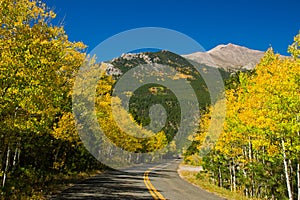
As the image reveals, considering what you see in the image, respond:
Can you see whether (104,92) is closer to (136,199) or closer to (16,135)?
(16,135)

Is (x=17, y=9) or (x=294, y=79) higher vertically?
(x=17, y=9)

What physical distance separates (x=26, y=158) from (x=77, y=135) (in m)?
4.34

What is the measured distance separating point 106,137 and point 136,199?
19.4 meters

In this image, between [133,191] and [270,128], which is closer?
[270,128]

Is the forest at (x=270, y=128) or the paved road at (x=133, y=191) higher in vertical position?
the forest at (x=270, y=128)

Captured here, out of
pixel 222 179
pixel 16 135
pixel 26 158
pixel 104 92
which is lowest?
pixel 222 179

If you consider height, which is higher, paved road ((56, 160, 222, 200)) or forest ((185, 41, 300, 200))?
forest ((185, 41, 300, 200))

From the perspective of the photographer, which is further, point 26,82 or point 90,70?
point 90,70

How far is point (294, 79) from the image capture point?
13258 mm

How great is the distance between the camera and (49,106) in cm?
1445

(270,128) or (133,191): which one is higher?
(270,128)

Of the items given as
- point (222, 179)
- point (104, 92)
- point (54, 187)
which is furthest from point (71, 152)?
point (222, 179)

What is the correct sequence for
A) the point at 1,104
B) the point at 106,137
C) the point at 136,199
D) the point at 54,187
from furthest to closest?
the point at 106,137, the point at 54,187, the point at 136,199, the point at 1,104

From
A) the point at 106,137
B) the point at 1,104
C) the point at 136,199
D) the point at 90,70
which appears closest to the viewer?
the point at 1,104
